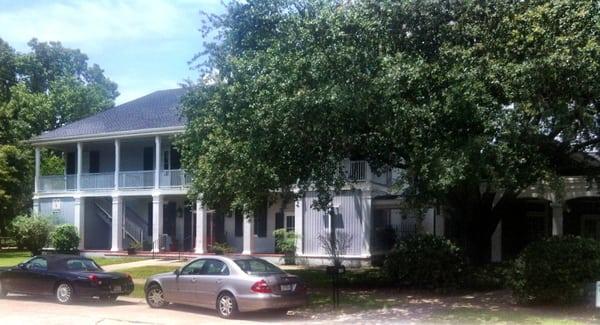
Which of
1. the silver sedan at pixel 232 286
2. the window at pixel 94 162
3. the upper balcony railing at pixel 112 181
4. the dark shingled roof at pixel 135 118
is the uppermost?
the dark shingled roof at pixel 135 118

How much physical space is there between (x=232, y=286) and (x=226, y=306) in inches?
18.8

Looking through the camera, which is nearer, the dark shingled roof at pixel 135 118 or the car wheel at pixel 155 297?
the car wheel at pixel 155 297

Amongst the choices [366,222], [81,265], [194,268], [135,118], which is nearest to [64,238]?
[135,118]

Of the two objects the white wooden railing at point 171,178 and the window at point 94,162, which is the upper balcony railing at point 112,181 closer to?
the white wooden railing at point 171,178

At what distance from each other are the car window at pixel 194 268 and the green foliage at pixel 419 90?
2.86 meters

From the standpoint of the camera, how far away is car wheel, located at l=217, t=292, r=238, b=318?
13970mm

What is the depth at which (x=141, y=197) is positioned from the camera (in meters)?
36.1

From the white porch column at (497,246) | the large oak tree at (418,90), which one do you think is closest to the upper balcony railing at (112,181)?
the white porch column at (497,246)

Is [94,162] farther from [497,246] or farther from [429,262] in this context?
[429,262]

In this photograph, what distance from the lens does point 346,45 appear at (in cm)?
1448

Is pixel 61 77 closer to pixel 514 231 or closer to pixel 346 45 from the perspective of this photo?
pixel 514 231

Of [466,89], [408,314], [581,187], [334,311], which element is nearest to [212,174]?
[334,311]

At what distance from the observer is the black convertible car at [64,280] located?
16.3 meters

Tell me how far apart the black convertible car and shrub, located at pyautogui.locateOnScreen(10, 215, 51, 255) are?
16.2m
